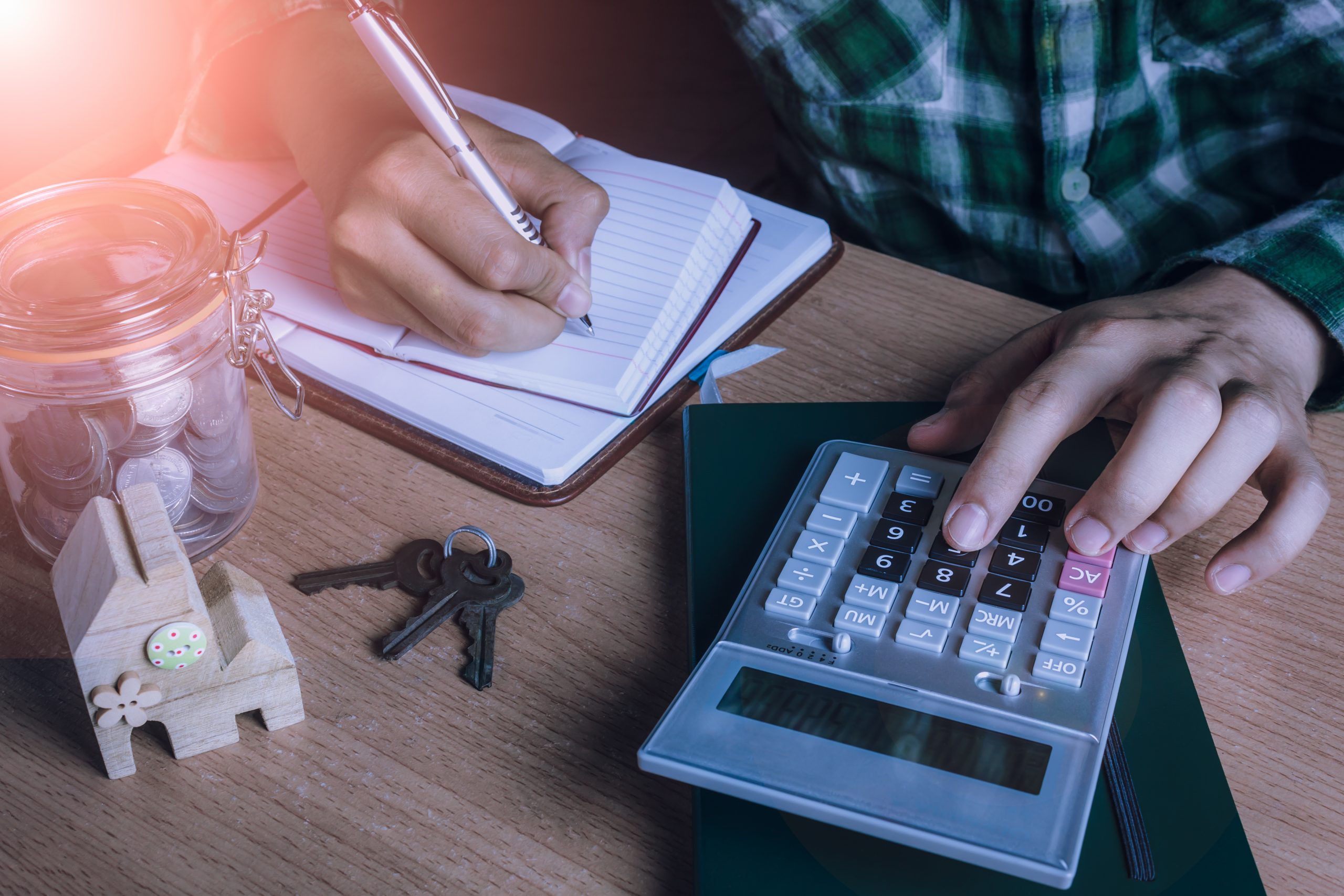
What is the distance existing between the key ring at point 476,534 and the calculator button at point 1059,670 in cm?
26

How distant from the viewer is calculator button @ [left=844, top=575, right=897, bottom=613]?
17.2 inches

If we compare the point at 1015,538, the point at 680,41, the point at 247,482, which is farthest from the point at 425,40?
the point at 1015,538

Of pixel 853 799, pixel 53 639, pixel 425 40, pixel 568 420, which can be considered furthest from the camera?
pixel 425 40

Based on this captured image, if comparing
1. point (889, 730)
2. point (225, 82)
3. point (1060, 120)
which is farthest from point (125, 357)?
point (1060, 120)

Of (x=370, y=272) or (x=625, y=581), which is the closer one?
(x=625, y=581)

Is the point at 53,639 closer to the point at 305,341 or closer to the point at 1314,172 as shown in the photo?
the point at 305,341

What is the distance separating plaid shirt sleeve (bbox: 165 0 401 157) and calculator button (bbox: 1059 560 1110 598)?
0.68 meters

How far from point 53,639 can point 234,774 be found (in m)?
0.12

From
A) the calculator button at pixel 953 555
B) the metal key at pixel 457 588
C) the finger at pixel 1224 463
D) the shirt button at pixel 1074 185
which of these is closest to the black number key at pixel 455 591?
the metal key at pixel 457 588

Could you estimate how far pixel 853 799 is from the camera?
35cm

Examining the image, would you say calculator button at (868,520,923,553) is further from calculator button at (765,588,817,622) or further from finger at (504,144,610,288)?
finger at (504,144,610,288)

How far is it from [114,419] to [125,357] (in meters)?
0.04

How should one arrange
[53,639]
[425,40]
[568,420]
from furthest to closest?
[425,40] → [568,420] → [53,639]

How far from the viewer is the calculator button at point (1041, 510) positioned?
0.48m
